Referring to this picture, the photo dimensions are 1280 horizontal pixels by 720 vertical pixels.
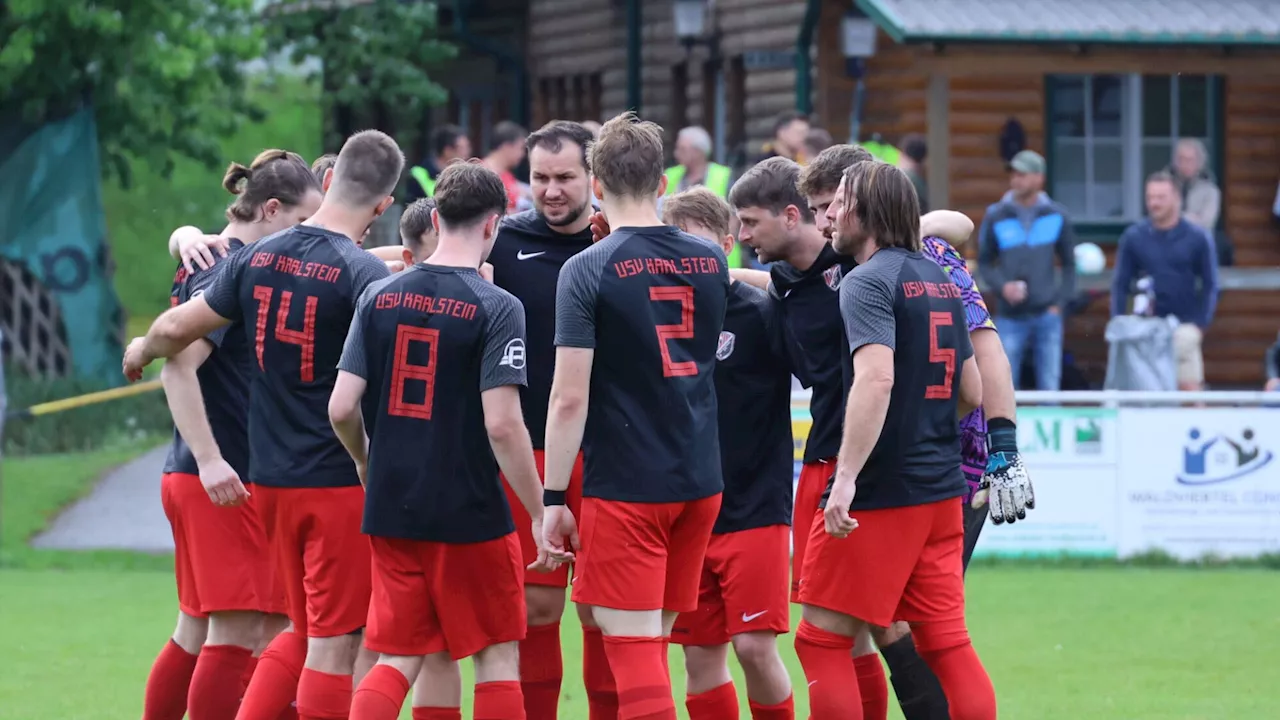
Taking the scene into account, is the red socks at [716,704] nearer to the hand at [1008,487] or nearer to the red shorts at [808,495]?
the red shorts at [808,495]

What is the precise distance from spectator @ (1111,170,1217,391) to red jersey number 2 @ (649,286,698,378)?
385 inches

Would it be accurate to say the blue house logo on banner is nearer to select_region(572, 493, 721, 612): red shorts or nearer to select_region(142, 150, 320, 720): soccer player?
select_region(572, 493, 721, 612): red shorts

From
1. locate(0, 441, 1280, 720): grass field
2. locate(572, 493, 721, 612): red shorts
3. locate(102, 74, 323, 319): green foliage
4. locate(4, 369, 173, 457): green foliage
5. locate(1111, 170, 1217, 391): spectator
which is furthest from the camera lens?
locate(102, 74, 323, 319): green foliage

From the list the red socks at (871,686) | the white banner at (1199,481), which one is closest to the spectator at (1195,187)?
the white banner at (1199,481)

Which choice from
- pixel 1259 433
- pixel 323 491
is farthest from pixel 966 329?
pixel 1259 433

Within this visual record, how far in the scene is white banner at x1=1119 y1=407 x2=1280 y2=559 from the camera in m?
13.1

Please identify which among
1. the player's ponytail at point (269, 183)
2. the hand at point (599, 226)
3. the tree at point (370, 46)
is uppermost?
the tree at point (370, 46)

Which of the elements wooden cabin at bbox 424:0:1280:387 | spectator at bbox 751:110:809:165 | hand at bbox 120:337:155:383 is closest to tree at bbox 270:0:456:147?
wooden cabin at bbox 424:0:1280:387

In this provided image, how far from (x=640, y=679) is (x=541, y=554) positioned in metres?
0.49

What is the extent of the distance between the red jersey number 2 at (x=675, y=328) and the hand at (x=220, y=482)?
1491mm

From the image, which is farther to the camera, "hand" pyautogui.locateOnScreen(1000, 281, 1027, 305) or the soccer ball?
the soccer ball

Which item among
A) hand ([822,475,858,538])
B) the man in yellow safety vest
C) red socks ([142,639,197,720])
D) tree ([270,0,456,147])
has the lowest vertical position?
red socks ([142,639,197,720])

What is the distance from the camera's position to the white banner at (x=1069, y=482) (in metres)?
13.1

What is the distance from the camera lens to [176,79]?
21203 millimetres
